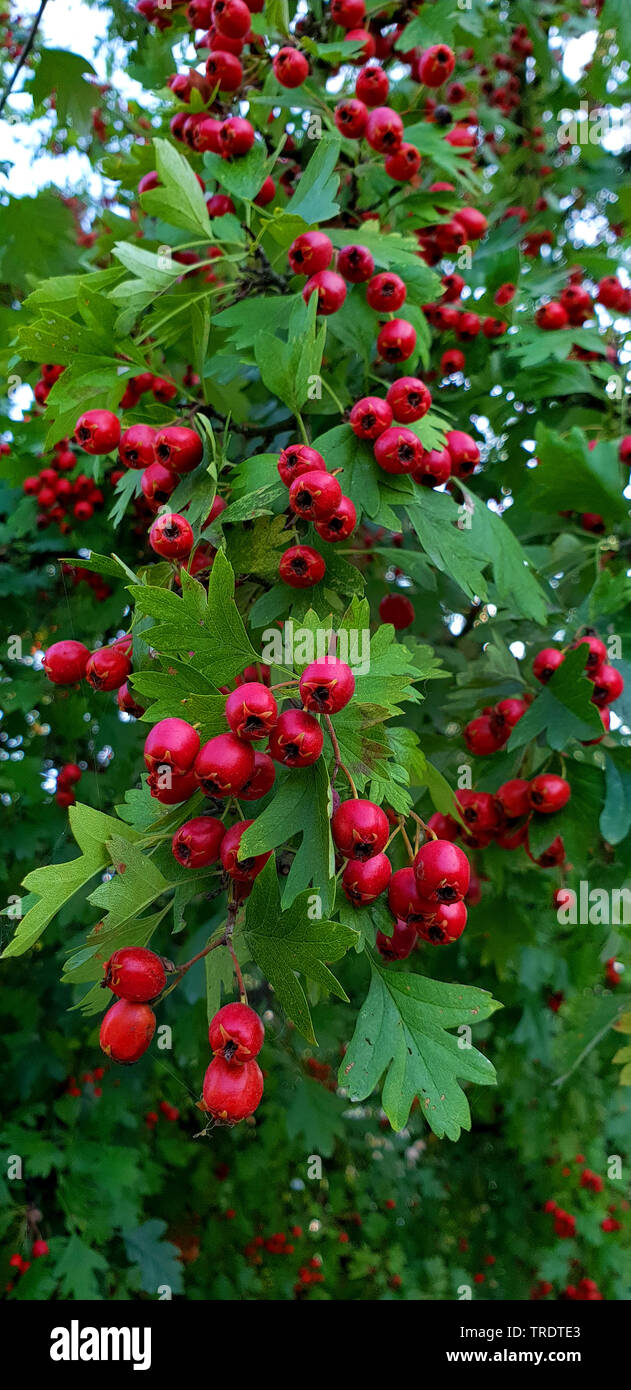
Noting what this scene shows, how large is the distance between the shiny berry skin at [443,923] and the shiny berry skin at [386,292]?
1.09m

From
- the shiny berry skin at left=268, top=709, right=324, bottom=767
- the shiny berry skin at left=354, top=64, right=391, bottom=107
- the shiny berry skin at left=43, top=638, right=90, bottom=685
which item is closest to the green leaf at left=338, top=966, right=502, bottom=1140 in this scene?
the shiny berry skin at left=268, top=709, right=324, bottom=767

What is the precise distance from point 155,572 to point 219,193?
107 cm

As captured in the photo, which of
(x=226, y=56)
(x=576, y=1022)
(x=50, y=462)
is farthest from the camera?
(x=576, y=1022)

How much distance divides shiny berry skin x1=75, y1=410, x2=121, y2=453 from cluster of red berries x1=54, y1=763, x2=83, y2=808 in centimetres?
129

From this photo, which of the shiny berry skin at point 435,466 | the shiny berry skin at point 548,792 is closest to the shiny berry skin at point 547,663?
the shiny berry skin at point 548,792

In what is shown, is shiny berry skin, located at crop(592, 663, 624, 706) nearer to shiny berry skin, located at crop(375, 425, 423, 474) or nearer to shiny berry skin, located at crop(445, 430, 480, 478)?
shiny berry skin, located at crop(445, 430, 480, 478)

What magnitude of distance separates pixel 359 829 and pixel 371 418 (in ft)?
2.25

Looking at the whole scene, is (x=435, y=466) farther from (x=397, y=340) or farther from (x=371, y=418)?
(x=397, y=340)

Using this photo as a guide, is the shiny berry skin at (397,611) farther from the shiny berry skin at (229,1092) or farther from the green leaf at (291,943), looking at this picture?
the shiny berry skin at (229,1092)

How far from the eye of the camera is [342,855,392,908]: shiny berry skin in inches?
45.0

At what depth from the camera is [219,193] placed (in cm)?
197

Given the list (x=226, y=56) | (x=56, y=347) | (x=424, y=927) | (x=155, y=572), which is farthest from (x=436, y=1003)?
(x=226, y=56)

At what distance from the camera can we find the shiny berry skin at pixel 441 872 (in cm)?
119

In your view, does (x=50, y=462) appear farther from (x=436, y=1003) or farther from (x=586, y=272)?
(x=436, y=1003)
